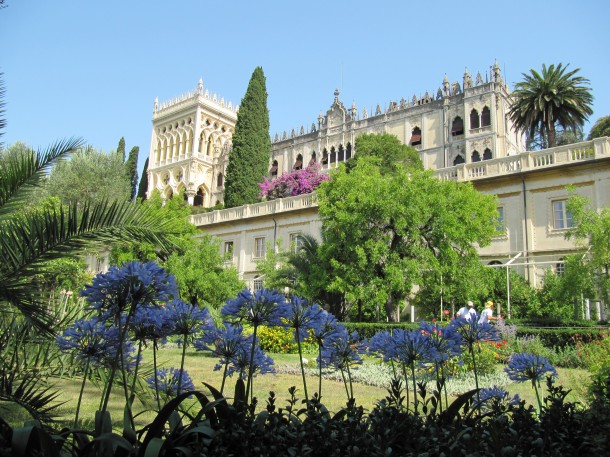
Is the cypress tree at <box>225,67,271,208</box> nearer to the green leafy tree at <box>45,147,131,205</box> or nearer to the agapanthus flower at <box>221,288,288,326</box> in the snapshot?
the green leafy tree at <box>45,147,131,205</box>

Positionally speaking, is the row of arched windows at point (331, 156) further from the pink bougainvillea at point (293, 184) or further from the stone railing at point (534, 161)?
the stone railing at point (534, 161)

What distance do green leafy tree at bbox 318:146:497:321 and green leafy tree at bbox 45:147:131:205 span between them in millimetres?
22551

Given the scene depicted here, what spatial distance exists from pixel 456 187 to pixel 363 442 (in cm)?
2072

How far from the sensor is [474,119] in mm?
42906

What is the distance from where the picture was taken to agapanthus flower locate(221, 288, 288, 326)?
3.05m

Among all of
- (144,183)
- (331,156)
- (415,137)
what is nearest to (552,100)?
(415,137)

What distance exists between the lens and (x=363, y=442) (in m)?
2.02

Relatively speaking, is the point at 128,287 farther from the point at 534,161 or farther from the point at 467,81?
the point at 467,81

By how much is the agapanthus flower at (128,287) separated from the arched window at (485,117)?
140 feet

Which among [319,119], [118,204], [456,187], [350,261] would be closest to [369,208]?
[350,261]

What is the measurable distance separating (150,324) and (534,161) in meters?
23.8

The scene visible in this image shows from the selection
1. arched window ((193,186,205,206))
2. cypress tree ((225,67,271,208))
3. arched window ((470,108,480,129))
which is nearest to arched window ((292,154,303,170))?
cypress tree ((225,67,271,208))

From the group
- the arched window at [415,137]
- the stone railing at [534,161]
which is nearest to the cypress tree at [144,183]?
the arched window at [415,137]

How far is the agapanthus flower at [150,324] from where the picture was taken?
2.96 meters
